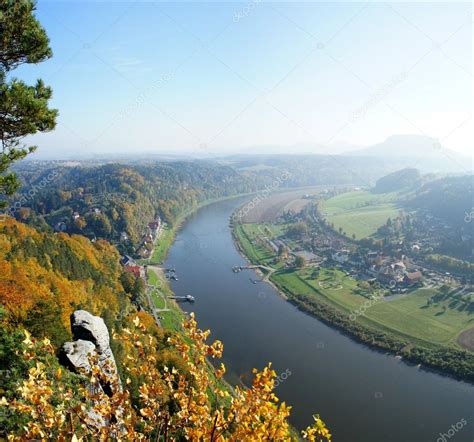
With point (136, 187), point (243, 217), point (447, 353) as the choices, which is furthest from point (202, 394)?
point (136, 187)

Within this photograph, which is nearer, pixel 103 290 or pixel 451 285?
pixel 103 290

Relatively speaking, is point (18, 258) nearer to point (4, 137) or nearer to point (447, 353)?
point (4, 137)

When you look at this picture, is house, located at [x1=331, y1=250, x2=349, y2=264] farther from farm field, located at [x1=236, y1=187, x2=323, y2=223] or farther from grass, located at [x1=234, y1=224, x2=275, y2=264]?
farm field, located at [x1=236, y1=187, x2=323, y2=223]

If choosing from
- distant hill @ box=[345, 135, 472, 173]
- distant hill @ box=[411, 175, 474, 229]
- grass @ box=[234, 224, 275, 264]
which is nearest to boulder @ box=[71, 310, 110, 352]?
grass @ box=[234, 224, 275, 264]

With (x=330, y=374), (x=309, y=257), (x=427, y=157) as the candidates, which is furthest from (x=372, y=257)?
(x=427, y=157)

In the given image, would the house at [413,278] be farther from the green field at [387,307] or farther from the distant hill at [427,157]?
the distant hill at [427,157]

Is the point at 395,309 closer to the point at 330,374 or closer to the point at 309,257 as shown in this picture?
the point at 330,374
